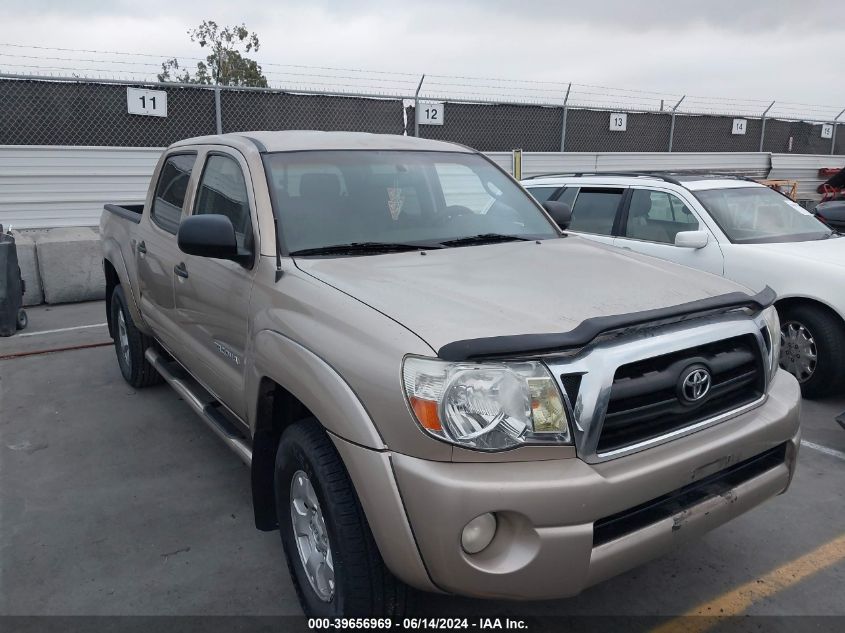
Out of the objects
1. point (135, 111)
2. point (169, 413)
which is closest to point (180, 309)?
point (169, 413)

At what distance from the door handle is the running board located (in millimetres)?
681

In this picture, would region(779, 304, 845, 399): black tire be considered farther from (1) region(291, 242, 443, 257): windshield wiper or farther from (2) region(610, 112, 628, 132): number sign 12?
(2) region(610, 112, 628, 132): number sign 12

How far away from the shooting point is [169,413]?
4930 millimetres

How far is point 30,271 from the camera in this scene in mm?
8492

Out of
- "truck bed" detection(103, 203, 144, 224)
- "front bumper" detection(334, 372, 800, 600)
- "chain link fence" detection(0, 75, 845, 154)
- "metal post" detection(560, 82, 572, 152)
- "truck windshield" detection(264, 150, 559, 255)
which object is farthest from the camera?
"metal post" detection(560, 82, 572, 152)

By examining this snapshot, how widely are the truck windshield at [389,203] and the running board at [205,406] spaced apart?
0.96 meters

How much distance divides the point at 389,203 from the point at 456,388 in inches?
62.4

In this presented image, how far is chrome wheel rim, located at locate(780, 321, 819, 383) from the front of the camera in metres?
5.04

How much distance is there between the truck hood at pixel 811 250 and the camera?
16.8 ft

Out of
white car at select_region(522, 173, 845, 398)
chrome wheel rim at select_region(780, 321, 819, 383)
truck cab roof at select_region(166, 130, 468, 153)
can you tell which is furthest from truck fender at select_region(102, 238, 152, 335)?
chrome wheel rim at select_region(780, 321, 819, 383)

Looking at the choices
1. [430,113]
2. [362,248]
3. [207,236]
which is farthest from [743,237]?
[430,113]

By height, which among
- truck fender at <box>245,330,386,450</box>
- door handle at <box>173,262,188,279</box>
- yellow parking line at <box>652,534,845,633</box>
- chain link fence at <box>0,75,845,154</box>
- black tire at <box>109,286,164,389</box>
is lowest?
yellow parking line at <box>652,534,845,633</box>

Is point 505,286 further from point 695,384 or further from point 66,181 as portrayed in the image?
point 66,181

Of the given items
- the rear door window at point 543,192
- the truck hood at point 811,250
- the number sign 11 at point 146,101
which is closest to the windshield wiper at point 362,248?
the truck hood at point 811,250
